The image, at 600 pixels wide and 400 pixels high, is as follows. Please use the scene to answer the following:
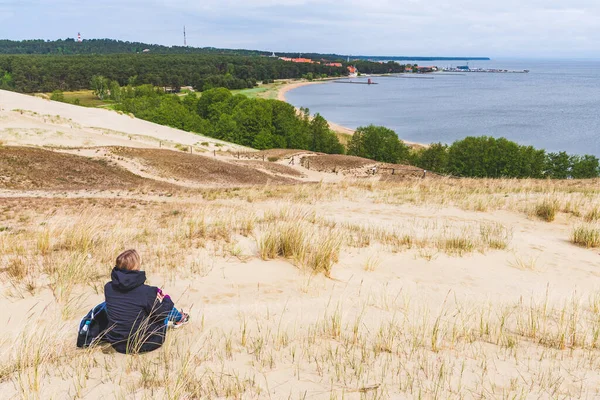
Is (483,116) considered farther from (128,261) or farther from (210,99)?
(128,261)

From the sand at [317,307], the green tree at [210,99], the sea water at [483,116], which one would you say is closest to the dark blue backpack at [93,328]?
the sand at [317,307]

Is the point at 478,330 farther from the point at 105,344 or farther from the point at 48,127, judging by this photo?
the point at 48,127

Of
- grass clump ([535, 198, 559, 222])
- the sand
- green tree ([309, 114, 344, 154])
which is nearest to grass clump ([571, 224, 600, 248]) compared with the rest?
the sand

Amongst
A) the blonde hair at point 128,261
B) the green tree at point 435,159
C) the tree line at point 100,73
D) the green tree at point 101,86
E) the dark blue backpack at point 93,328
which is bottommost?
the green tree at point 435,159

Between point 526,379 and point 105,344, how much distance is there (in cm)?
400

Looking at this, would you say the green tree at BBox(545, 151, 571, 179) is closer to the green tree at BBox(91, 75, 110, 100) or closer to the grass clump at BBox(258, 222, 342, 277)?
the grass clump at BBox(258, 222, 342, 277)

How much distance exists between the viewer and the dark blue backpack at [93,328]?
4.44m

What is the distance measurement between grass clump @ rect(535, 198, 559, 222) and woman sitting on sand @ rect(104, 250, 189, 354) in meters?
10.2

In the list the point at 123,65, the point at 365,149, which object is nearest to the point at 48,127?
the point at 365,149

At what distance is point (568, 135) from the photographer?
211 ft

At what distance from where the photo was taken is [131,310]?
4500 millimetres

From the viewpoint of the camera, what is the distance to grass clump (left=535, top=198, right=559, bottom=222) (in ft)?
36.9

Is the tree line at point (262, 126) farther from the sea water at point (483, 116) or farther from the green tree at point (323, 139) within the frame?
the sea water at point (483, 116)

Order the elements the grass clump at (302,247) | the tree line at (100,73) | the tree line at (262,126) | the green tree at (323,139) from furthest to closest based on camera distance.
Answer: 1. the tree line at (100,73)
2. the tree line at (262,126)
3. the green tree at (323,139)
4. the grass clump at (302,247)
